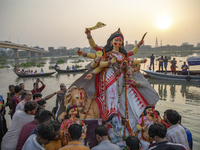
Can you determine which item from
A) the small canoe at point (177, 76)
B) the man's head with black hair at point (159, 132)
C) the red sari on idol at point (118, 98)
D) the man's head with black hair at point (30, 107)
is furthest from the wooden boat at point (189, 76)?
the man's head with black hair at point (30, 107)

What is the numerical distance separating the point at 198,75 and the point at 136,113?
45.5 feet

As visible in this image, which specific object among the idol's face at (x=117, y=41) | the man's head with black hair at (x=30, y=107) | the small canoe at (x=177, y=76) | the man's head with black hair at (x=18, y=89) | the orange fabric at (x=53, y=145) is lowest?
the small canoe at (x=177, y=76)

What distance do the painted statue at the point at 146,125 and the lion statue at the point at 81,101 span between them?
134 centimetres

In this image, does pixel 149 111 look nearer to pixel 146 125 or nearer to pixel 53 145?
pixel 146 125

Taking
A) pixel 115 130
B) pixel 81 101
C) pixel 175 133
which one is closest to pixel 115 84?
pixel 81 101

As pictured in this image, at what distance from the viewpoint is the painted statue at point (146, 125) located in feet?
11.6

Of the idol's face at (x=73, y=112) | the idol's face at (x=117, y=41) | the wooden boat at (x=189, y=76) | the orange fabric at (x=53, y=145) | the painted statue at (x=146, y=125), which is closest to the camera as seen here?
the orange fabric at (x=53, y=145)

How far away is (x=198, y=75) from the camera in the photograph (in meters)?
15.5

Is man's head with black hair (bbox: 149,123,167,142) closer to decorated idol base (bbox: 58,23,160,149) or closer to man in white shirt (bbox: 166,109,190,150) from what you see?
man in white shirt (bbox: 166,109,190,150)

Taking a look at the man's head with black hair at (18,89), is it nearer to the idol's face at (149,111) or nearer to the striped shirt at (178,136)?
the idol's face at (149,111)

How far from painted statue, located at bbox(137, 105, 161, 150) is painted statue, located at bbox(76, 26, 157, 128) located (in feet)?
1.84

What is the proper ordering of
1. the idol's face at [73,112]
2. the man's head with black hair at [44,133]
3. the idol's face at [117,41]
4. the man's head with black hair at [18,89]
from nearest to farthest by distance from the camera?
the man's head with black hair at [44,133] < the idol's face at [73,112] < the idol's face at [117,41] < the man's head with black hair at [18,89]

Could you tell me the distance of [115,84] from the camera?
14.4 ft

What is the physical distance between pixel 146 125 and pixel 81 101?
5.99ft
